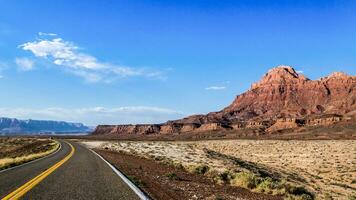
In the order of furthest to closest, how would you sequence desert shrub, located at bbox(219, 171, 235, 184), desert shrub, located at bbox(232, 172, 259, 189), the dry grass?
the dry grass
desert shrub, located at bbox(219, 171, 235, 184)
desert shrub, located at bbox(232, 172, 259, 189)

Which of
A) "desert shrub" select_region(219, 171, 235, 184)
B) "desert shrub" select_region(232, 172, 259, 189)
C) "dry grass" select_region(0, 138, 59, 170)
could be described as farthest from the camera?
"dry grass" select_region(0, 138, 59, 170)

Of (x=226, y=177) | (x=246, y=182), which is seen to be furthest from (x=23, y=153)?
(x=246, y=182)

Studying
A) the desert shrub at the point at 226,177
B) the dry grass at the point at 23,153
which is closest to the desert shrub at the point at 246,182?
the desert shrub at the point at 226,177

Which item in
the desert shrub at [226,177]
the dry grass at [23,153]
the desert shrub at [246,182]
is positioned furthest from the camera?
the dry grass at [23,153]

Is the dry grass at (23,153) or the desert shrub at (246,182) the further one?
the dry grass at (23,153)

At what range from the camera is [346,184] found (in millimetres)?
30938

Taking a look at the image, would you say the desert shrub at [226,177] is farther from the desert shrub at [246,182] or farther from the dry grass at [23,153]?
the dry grass at [23,153]

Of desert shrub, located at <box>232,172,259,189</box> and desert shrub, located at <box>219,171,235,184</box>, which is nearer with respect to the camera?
desert shrub, located at <box>232,172,259,189</box>

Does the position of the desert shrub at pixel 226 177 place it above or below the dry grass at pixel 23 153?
below

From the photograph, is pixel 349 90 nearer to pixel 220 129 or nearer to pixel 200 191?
pixel 220 129

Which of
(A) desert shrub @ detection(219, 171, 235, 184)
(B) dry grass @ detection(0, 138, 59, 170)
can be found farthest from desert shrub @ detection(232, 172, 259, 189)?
(B) dry grass @ detection(0, 138, 59, 170)

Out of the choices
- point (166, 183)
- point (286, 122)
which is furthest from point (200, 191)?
point (286, 122)

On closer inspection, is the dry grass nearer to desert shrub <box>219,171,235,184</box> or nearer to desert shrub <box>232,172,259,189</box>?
desert shrub <box>219,171,235,184</box>

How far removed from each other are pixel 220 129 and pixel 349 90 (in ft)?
224
